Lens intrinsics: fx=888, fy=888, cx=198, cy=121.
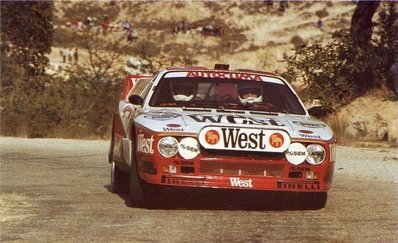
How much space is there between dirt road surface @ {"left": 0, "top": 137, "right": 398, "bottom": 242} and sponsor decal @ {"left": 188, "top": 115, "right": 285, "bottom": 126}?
90 centimetres

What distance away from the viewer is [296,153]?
875cm

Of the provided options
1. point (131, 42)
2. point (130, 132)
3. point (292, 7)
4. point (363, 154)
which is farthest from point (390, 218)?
point (292, 7)

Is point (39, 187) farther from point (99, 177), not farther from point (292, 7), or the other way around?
point (292, 7)

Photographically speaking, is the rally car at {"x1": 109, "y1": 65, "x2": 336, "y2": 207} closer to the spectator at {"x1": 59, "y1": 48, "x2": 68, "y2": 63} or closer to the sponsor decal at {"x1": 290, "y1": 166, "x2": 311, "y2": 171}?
the sponsor decal at {"x1": 290, "y1": 166, "x2": 311, "y2": 171}

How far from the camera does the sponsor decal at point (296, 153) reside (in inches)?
343

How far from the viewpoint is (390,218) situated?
8.63m

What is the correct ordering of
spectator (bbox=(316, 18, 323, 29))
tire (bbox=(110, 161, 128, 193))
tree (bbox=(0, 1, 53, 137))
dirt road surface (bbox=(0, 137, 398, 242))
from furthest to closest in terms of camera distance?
spectator (bbox=(316, 18, 323, 29)) → tree (bbox=(0, 1, 53, 137)) → tire (bbox=(110, 161, 128, 193)) → dirt road surface (bbox=(0, 137, 398, 242))

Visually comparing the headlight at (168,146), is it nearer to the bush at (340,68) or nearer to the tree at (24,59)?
the bush at (340,68)

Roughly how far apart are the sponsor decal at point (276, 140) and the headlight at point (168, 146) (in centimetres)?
93

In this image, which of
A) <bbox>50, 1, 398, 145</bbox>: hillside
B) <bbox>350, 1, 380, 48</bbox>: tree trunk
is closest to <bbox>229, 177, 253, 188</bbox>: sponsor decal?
<bbox>350, 1, 380, 48</bbox>: tree trunk

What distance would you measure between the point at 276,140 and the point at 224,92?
67.9 inches

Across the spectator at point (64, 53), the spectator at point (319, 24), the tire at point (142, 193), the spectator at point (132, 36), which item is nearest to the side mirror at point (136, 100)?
the tire at point (142, 193)

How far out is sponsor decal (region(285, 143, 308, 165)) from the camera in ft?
28.6

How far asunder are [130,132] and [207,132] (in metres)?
1.34
